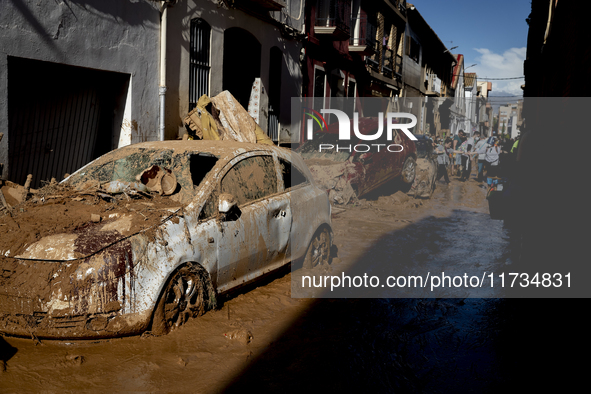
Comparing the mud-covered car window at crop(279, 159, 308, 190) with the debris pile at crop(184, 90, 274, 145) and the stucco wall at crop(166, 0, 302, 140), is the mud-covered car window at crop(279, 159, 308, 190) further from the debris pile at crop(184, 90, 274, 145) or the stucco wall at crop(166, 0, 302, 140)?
the stucco wall at crop(166, 0, 302, 140)

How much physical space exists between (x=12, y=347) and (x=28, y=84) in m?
4.91

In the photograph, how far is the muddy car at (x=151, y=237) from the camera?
3428mm

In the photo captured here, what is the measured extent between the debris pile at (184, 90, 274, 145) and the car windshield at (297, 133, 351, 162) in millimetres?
997

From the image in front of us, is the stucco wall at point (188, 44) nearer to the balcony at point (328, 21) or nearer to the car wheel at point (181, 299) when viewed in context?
the balcony at point (328, 21)

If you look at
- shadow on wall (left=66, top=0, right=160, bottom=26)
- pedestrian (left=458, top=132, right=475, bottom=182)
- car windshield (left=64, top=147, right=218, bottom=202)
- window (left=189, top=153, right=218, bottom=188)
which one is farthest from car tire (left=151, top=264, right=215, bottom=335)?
pedestrian (left=458, top=132, right=475, bottom=182)

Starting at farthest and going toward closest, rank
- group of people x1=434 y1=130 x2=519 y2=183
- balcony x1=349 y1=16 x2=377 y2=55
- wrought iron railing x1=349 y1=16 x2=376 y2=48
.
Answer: wrought iron railing x1=349 y1=16 x2=376 y2=48, balcony x1=349 y1=16 x2=377 y2=55, group of people x1=434 y1=130 x2=519 y2=183

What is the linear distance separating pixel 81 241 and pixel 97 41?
5.51m

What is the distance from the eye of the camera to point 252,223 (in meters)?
4.76

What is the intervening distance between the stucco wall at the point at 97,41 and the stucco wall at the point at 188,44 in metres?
0.46

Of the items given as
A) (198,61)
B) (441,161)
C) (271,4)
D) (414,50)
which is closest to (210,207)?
(198,61)

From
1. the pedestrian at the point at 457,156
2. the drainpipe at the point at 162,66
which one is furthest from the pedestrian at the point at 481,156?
the drainpipe at the point at 162,66

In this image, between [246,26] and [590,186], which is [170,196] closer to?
[590,186]

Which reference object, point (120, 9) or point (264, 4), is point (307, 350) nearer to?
point (120, 9)

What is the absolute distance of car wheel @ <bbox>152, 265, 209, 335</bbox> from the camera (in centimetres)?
379
